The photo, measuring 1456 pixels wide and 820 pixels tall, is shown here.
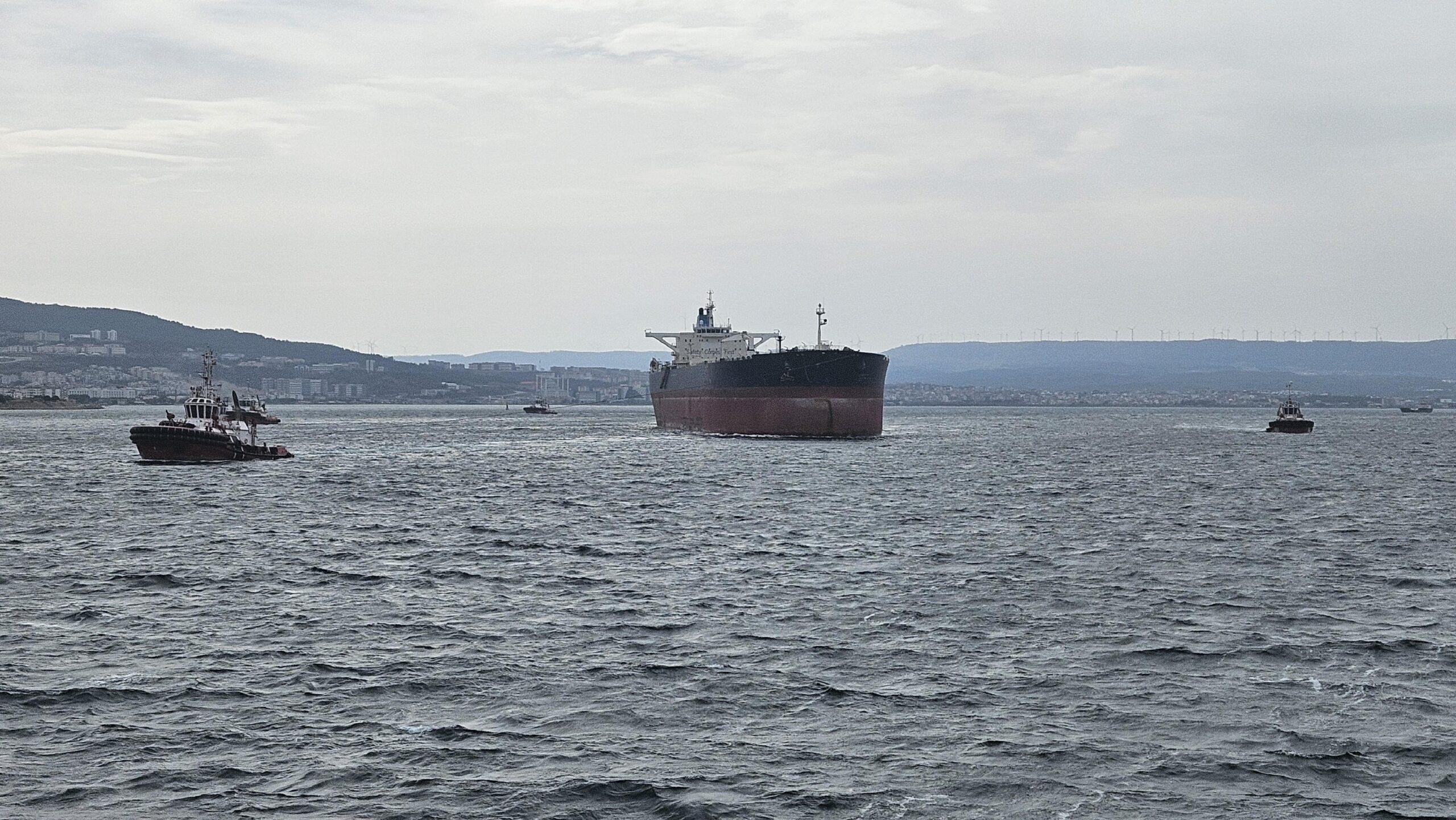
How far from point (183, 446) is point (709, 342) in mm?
66914

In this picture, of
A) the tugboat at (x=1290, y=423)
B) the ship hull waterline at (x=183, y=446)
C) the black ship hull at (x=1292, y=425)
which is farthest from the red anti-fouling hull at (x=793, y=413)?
the tugboat at (x=1290, y=423)

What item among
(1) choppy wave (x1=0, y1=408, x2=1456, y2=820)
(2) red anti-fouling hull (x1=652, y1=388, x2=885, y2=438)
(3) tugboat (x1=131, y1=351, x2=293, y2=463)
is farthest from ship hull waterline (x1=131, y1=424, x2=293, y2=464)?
(2) red anti-fouling hull (x1=652, y1=388, x2=885, y2=438)

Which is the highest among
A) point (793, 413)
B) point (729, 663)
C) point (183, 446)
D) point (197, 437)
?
point (793, 413)

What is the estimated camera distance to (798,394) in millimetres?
98438

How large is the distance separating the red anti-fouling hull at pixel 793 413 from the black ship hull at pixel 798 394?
6cm

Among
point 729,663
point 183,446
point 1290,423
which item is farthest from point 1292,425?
point 729,663

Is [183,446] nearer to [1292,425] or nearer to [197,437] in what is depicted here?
[197,437]

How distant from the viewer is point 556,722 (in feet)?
58.9

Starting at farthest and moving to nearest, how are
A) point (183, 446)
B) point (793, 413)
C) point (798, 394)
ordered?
point (793, 413) → point (798, 394) → point (183, 446)

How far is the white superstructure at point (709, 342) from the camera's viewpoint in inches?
5340

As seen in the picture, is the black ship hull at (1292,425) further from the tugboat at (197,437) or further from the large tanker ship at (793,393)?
the tugboat at (197,437)

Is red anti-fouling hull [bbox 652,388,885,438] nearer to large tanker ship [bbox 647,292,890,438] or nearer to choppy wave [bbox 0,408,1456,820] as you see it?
large tanker ship [bbox 647,292,890,438]

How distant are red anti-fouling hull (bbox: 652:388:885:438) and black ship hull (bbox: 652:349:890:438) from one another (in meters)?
0.06

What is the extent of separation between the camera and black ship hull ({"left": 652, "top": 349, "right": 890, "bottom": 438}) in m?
95.2
